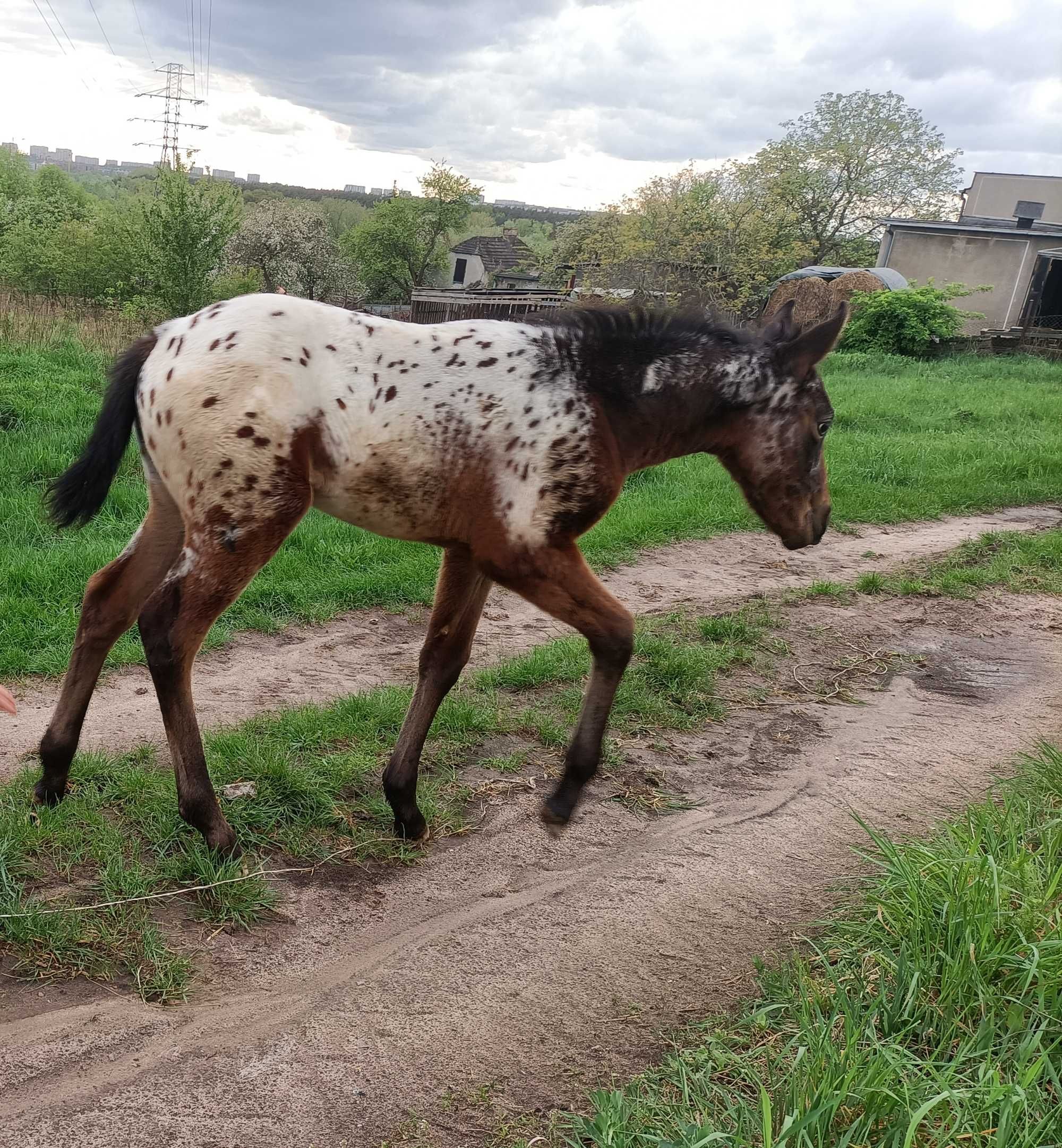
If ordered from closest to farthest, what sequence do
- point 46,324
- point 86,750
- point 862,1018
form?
point 862,1018, point 86,750, point 46,324

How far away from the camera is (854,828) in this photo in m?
4.04

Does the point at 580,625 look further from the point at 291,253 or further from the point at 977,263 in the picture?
the point at 291,253

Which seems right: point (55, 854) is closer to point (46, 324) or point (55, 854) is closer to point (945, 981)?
point (945, 981)

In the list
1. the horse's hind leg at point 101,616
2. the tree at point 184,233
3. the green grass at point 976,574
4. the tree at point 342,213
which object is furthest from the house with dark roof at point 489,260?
the horse's hind leg at point 101,616

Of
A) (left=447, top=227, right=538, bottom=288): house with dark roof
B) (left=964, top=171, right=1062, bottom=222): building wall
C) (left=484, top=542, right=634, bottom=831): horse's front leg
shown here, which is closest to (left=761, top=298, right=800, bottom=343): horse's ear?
(left=484, top=542, right=634, bottom=831): horse's front leg

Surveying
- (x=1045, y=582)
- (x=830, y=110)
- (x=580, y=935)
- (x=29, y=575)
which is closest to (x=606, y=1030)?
(x=580, y=935)

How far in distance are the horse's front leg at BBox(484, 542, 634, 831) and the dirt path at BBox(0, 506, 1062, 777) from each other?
1.96 m

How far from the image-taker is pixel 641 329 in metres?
3.59

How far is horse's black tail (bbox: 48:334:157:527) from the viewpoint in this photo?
329cm

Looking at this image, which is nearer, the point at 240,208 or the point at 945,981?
the point at 945,981

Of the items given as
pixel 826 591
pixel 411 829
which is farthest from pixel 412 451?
pixel 826 591

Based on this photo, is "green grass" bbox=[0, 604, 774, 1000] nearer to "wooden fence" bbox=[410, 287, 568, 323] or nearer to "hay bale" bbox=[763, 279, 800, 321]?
"wooden fence" bbox=[410, 287, 568, 323]

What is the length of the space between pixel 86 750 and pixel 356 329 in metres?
2.29

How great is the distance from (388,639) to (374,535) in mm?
1824
